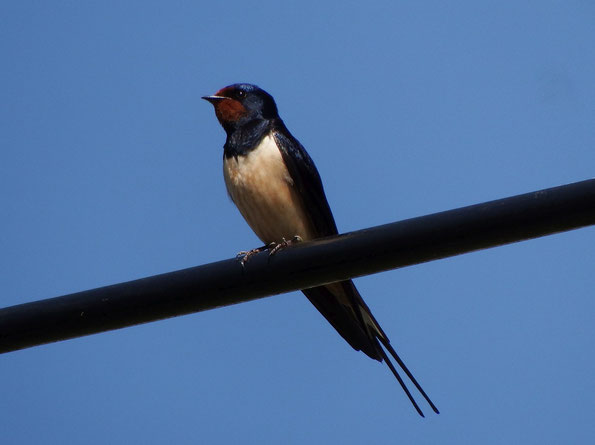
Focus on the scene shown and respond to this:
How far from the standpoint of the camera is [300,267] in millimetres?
2277

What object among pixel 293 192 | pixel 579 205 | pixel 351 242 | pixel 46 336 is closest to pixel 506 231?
pixel 579 205

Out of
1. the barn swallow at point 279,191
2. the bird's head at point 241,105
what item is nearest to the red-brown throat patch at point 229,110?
the bird's head at point 241,105

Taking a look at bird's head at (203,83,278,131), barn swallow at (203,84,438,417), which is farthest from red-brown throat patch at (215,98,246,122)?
barn swallow at (203,84,438,417)

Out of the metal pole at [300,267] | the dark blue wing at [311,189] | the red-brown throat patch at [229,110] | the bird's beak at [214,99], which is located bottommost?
the metal pole at [300,267]

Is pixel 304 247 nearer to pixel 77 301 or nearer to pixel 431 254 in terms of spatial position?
pixel 431 254

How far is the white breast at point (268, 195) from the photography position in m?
4.12

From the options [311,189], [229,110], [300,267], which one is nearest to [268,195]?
[311,189]

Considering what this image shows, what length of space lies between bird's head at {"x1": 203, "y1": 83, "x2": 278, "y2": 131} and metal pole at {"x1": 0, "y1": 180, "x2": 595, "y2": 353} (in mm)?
2345

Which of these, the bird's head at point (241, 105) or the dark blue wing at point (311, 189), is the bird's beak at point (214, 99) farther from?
the dark blue wing at point (311, 189)

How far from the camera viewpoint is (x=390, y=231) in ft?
7.09

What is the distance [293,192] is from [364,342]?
0.86 meters

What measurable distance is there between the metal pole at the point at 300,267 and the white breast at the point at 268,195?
5.96 ft

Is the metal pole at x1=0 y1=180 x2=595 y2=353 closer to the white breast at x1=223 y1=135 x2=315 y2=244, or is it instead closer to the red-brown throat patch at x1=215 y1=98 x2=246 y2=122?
the white breast at x1=223 y1=135 x2=315 y2=244

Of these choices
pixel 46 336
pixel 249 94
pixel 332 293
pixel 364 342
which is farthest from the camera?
pixel 249 94
